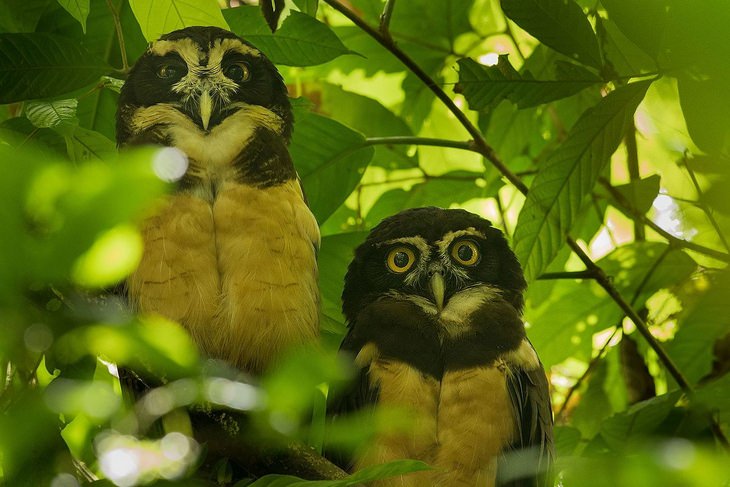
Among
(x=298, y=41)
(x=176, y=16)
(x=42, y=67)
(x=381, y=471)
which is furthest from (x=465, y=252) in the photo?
(x=381, y=471)

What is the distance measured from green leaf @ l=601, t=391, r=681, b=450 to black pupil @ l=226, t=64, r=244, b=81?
1.78 metres

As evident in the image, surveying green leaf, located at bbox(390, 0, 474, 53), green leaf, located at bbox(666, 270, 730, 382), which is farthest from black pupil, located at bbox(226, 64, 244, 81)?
green leaf, located at bbox(666, 270, 730, 382)

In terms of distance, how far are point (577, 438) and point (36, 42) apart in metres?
2.46

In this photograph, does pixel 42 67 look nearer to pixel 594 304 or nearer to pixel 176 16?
pixel 176 16

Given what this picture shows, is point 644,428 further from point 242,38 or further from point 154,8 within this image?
point 154,8

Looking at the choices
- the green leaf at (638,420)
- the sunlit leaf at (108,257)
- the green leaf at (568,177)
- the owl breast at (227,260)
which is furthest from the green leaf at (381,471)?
the green leaf at (638,420)

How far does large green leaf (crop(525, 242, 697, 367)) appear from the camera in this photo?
154 inches

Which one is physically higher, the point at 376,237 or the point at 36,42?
the point at 36,42

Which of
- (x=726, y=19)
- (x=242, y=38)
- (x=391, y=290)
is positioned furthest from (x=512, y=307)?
(x=726, y=19)

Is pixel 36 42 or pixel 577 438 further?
pixel 577 438

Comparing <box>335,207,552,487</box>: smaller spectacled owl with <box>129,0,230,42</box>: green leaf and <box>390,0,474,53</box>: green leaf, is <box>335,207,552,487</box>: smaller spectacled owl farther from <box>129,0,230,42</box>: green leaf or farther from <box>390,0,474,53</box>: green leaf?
<box>390,0,474,53</box>: green leaf

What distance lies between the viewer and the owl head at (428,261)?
3293 mm

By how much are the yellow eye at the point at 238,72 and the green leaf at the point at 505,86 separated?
70cm

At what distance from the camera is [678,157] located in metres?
4.00
